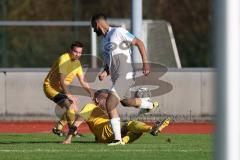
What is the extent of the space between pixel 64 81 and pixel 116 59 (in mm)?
2987

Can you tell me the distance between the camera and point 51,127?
16531 millimetres

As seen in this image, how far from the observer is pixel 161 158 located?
28.1ft

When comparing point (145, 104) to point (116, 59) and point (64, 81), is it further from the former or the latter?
point (64, 81)

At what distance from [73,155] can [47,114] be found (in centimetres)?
960

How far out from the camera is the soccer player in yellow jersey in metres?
13.3

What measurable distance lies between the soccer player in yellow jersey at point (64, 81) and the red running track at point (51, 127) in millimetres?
1349

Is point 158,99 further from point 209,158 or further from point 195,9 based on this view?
point 195,9

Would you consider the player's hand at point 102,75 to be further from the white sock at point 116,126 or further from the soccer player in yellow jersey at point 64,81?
the soccer player in yellow jersey at point 64,81

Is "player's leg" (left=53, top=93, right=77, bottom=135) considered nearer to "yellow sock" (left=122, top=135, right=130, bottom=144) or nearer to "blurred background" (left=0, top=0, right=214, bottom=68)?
"yellow sock" (left=122, top=135, right=130, bottom=144)

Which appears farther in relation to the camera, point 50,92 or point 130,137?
point 50,92

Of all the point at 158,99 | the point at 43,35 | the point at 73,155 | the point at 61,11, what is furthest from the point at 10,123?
the point at 61,11

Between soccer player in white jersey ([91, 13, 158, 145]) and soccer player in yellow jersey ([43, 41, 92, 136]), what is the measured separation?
6.92 feet

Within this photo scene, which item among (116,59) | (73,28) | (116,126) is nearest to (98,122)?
(116,126)

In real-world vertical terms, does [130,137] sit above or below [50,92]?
below
